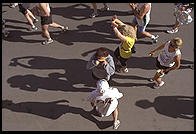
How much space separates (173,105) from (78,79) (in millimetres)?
2254

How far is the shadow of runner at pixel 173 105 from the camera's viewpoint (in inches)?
269

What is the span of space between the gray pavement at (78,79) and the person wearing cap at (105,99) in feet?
1.43

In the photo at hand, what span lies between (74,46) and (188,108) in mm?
3172

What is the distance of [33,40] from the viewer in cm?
818

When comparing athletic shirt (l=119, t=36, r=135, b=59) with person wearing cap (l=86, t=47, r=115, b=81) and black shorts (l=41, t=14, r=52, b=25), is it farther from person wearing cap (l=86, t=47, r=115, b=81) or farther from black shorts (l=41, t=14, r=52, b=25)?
black shorts (l=41, t=14, r=52, b=25)

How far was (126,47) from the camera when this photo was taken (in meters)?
6.67

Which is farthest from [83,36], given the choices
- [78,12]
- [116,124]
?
[116,124]

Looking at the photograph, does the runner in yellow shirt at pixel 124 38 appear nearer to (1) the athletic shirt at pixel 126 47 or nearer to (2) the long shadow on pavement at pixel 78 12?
(1) the athletic shirt at pixel 126 47

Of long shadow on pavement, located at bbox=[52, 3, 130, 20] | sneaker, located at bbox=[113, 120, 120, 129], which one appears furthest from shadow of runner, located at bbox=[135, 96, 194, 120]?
long shadow on pavement, located at bbox=[52, 3, 130, 20]

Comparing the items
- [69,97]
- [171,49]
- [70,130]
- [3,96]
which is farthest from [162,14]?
[3,96]

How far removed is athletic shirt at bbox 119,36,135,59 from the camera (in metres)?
6.48

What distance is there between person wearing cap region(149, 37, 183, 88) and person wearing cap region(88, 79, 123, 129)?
1239 mm

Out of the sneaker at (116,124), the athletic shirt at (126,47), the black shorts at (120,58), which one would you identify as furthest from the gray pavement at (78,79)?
the athletic shirt at (126,47)

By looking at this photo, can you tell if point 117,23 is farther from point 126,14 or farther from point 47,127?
point 47,127
